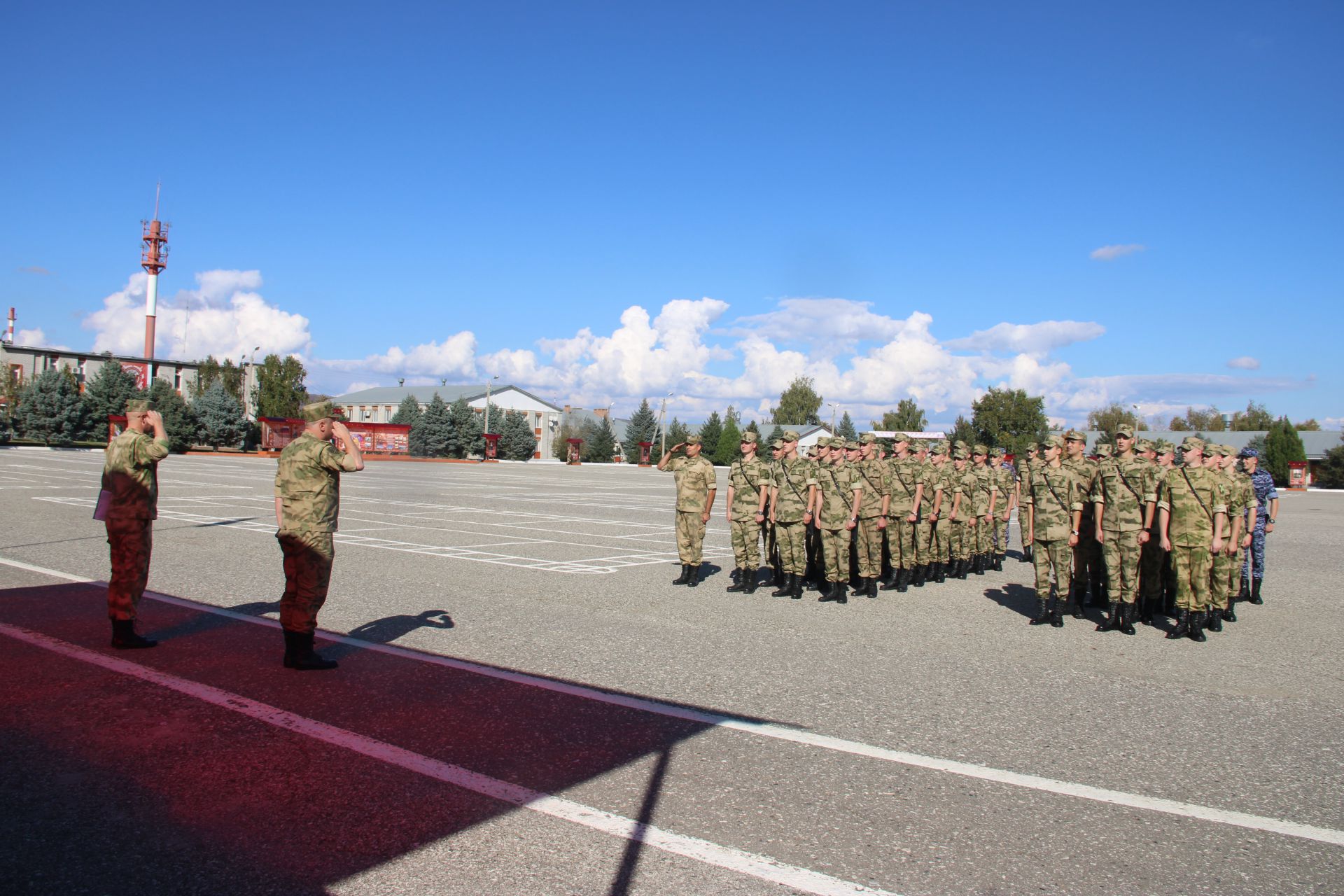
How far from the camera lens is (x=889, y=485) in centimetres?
1123

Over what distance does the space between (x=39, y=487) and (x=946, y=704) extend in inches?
1031

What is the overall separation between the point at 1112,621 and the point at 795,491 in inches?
140

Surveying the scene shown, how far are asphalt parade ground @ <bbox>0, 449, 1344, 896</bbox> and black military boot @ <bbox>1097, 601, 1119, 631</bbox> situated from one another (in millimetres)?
254

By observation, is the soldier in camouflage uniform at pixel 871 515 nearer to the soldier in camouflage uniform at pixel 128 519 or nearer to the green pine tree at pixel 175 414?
the soldier in camouflage uniform at pixel 128 519

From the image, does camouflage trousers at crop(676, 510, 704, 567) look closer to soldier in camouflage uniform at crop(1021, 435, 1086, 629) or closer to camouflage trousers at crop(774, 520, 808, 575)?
camouflage trousers at crop(774, 520, 808, 575)

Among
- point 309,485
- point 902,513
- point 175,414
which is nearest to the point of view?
point 309,485

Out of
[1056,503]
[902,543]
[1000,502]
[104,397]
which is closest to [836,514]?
[902,543]

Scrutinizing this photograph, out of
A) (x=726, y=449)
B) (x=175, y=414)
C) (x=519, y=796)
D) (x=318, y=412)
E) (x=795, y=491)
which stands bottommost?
(x=519, y=796)

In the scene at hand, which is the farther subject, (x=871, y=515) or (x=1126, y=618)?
(x=871, y=515)

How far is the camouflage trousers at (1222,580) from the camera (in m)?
8.55

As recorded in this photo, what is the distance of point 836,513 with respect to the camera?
1037cm

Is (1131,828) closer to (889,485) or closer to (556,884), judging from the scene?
(556,884)

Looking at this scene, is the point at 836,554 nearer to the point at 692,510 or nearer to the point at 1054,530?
the point at 692,510

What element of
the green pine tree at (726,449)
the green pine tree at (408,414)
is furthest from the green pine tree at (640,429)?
the green pine tree at (408,414)
